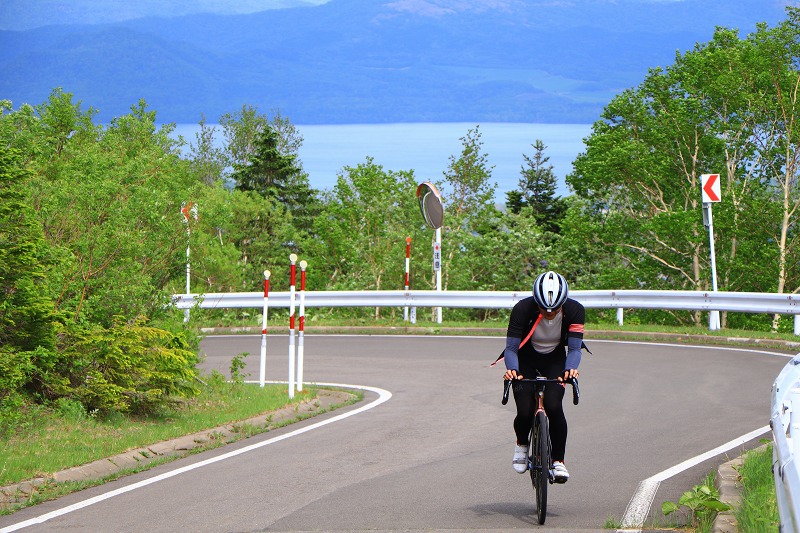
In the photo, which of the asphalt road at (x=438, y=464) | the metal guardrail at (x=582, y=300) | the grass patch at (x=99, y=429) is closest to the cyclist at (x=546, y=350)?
the asphalt road at (x=438, y=464)

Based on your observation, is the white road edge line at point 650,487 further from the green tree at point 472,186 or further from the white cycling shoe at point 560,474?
the green tree at point 472,186

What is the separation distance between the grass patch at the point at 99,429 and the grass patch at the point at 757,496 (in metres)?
5.38

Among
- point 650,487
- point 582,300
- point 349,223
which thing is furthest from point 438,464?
point 349,223

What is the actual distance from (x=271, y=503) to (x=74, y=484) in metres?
1.85

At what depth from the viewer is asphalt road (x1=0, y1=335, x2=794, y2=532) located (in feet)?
26.6

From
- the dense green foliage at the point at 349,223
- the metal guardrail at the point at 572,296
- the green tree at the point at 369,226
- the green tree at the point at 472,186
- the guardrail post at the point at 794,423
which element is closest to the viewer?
the guardrail post at the point at 794,423

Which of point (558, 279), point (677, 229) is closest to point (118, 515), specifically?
point (558, 279)

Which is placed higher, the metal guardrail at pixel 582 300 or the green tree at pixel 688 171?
the green tree at pixel 688 171

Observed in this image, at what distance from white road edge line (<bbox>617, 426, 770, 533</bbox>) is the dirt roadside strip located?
4366 mm

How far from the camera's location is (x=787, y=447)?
4781 millimetres

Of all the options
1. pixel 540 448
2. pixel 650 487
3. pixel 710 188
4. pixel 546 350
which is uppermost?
pixel 710 188

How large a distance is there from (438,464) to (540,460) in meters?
2.48

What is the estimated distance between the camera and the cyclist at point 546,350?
7988 mm

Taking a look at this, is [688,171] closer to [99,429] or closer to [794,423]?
[99,429]
